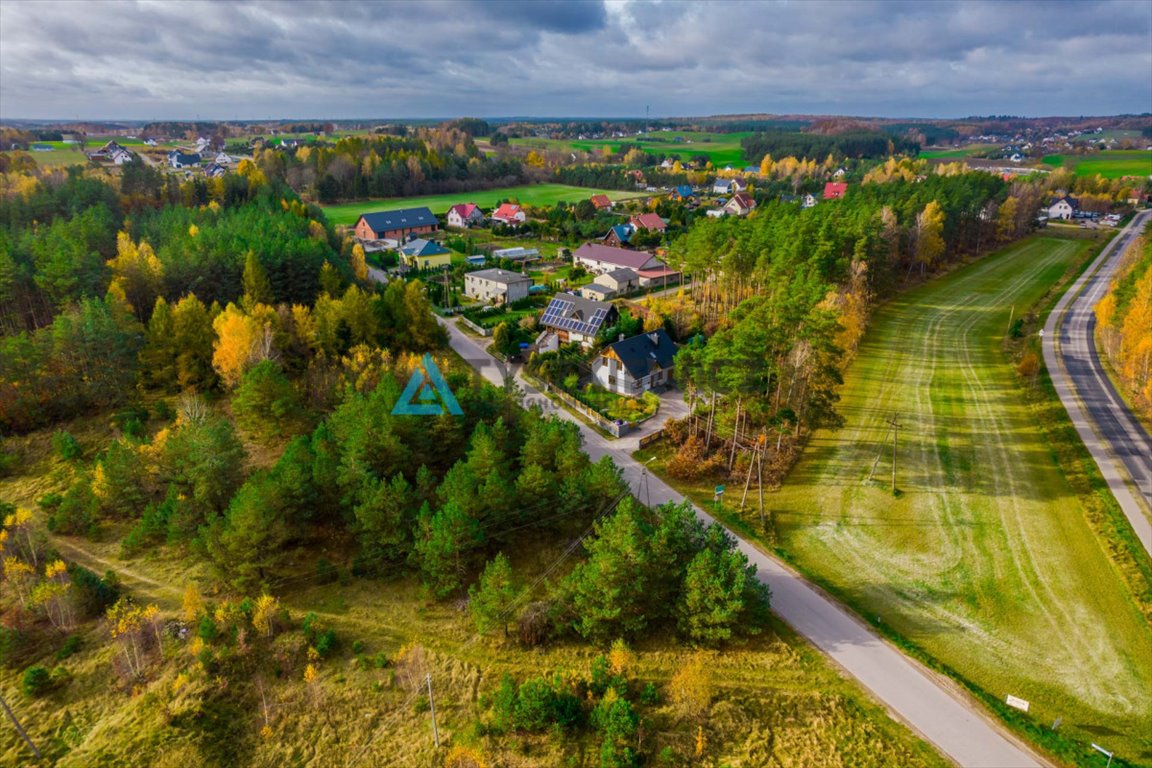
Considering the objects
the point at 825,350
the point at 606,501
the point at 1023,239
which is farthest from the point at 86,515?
the point at 1023,239

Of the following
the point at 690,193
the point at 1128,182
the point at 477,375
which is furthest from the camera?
the point at 690,193

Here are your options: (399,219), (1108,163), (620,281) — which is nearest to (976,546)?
(620,281)

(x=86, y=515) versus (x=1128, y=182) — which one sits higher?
(x=1128, y=182)

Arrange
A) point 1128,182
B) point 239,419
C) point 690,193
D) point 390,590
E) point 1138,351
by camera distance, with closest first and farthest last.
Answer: point 390,590 < point 239,419 < point 1138,351 < point 1128,182 < point 690,193

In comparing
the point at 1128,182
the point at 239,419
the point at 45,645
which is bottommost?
the point at 45,645

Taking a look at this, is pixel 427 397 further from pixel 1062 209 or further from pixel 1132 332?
pixel 1062 209

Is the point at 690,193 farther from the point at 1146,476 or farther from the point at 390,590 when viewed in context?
the point at 390,590
